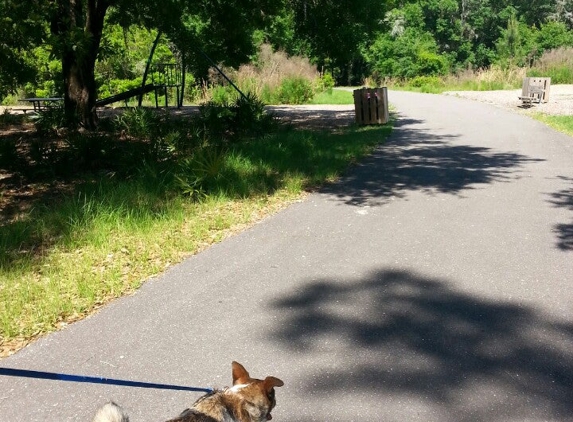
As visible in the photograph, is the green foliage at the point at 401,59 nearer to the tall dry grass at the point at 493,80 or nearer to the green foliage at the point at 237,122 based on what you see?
the tall dry grass at the point at 493,80

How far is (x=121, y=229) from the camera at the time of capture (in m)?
6.16

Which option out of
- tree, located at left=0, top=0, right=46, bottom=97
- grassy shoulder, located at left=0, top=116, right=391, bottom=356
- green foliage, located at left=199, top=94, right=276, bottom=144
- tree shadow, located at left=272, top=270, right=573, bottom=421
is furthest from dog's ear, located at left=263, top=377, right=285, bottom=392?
green foliage, located at left=199, top=94, right=276, bottom=144

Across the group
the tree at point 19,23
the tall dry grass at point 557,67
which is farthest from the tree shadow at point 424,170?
the tall dry grass at point 557,67

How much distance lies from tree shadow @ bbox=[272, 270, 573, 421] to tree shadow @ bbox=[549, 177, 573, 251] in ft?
5.91

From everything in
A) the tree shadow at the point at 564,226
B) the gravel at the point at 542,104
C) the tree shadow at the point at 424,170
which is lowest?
the tree shadow at the point at 564,226

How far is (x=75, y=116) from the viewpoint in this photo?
42.8 ft

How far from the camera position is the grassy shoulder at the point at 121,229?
455 cm

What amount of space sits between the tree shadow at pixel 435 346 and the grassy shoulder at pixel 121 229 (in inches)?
65.6

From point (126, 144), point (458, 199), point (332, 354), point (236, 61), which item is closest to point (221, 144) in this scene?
point (126, 144)

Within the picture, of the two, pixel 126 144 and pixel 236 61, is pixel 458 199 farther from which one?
pixel 236 61

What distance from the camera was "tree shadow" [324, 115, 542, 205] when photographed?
8398mm

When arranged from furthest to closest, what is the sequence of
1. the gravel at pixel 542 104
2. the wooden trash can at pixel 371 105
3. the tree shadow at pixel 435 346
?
the gravel at pixel 542 104, the wooden trash can at pixel 371 105, the tree shadow at pixel 435 346

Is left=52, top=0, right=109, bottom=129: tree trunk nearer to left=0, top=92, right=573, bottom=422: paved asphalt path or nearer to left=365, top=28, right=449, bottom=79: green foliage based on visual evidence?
left=0, top=92, right=573, bottom=422: paved asphalt path

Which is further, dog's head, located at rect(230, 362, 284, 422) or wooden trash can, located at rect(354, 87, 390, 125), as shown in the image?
wooden trash can, located at rect(354, 87, 390, 125)
